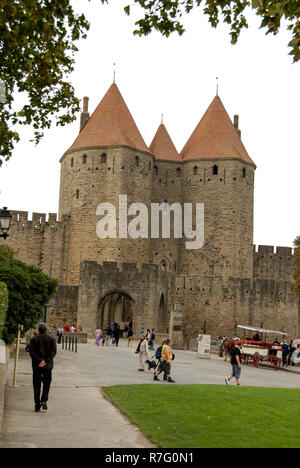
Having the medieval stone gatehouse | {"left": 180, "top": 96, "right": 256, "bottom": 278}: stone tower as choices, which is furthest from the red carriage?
{"left": 180, "top": 96, "right": 256, "bottom": 278}: stone tower

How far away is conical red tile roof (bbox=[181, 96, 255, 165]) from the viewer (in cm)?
4747

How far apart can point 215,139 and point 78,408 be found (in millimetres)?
40103

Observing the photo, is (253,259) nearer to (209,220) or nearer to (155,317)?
(209,220)

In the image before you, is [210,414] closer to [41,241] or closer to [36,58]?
[36,58]

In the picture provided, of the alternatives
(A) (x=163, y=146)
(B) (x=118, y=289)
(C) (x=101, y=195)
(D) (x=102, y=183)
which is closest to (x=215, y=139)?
(A) (x=163, y=146)

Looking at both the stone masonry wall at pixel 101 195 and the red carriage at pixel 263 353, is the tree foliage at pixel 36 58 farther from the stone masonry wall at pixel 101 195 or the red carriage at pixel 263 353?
the stone masonry wall at pixel 101 195

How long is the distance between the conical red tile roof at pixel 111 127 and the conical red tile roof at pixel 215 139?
13.9 feet

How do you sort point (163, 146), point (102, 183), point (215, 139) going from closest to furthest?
point (102, 183)
point (215, 139)
point (163, 146)

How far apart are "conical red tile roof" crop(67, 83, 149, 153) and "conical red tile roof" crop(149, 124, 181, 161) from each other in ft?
7.66

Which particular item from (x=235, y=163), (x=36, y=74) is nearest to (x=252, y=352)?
(x=36, y=74)

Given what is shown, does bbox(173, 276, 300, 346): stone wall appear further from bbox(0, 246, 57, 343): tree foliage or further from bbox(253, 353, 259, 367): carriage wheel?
bbox(0, 246, 57, 343): tree foliage

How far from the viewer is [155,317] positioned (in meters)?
36.6

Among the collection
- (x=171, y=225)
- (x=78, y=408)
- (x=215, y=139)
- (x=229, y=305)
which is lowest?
(x=78, y=408)

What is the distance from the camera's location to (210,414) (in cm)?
934
